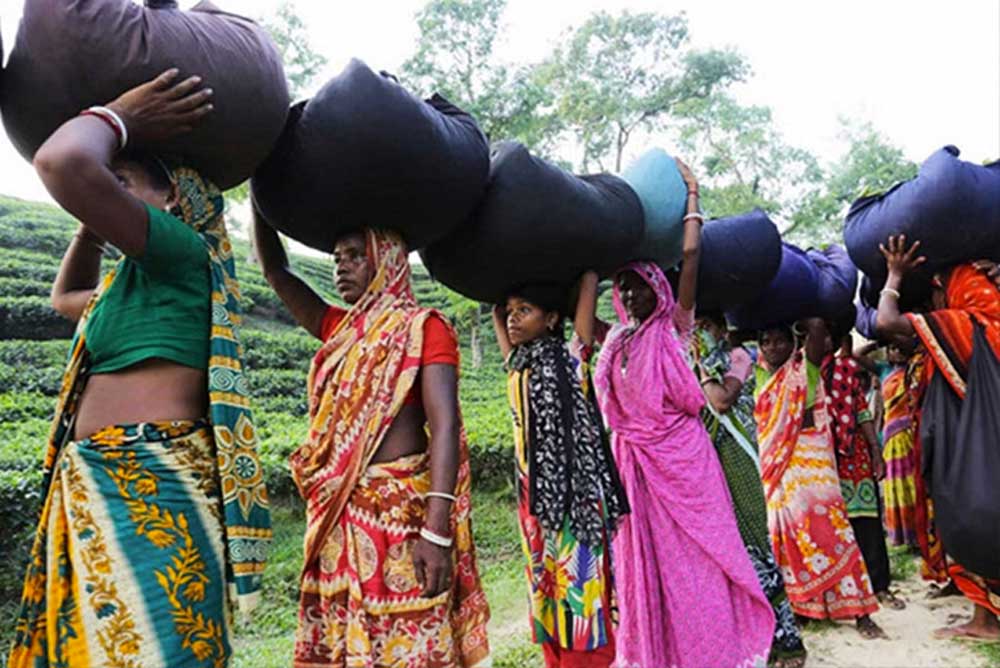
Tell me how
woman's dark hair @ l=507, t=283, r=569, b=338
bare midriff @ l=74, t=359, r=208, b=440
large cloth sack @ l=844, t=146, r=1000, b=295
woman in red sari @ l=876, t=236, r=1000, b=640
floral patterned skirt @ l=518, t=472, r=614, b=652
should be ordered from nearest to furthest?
bare midriff @ l=74, t=359, r=208, b=440 < floral patterned skirt @ l=518, t=472, r=614, b=652 < woman's dark hair @ l=507, t=283, r=569, b=338 < large cloth sack @ l=844, t=146, r=1000, b=295 < woman in red sari @ l=876, t=236, r=1000, b=640

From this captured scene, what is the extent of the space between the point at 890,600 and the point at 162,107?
5447 mm

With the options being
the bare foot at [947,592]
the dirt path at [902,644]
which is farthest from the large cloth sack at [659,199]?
the bare foot at [947,592]

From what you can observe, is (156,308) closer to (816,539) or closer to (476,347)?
(816,539)

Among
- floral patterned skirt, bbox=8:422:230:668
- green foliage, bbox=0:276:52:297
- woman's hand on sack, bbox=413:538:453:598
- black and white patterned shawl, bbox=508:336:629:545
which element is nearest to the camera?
floral patterned skirt, bbox=8:422:230:668

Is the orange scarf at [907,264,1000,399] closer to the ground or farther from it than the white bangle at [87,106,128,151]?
closer to the ground

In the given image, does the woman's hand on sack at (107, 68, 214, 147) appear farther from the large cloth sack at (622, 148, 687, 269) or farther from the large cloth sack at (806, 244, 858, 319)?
the large cloth sack at (806, 244, 858, 319)

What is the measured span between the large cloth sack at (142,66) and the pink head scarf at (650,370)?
212 cm

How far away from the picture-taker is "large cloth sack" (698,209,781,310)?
378 cm

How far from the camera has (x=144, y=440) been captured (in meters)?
1.71

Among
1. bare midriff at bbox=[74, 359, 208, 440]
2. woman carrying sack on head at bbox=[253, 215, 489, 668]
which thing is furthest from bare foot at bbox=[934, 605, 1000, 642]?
bare midriff at bbox=[74, 359, 208, 440]

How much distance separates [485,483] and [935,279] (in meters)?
5.72

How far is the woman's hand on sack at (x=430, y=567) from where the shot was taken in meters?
2.05

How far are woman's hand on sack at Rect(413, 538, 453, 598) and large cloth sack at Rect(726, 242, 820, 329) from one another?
282cm

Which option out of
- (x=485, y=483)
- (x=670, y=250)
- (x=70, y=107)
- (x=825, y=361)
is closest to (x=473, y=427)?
(x=485, y=483)
